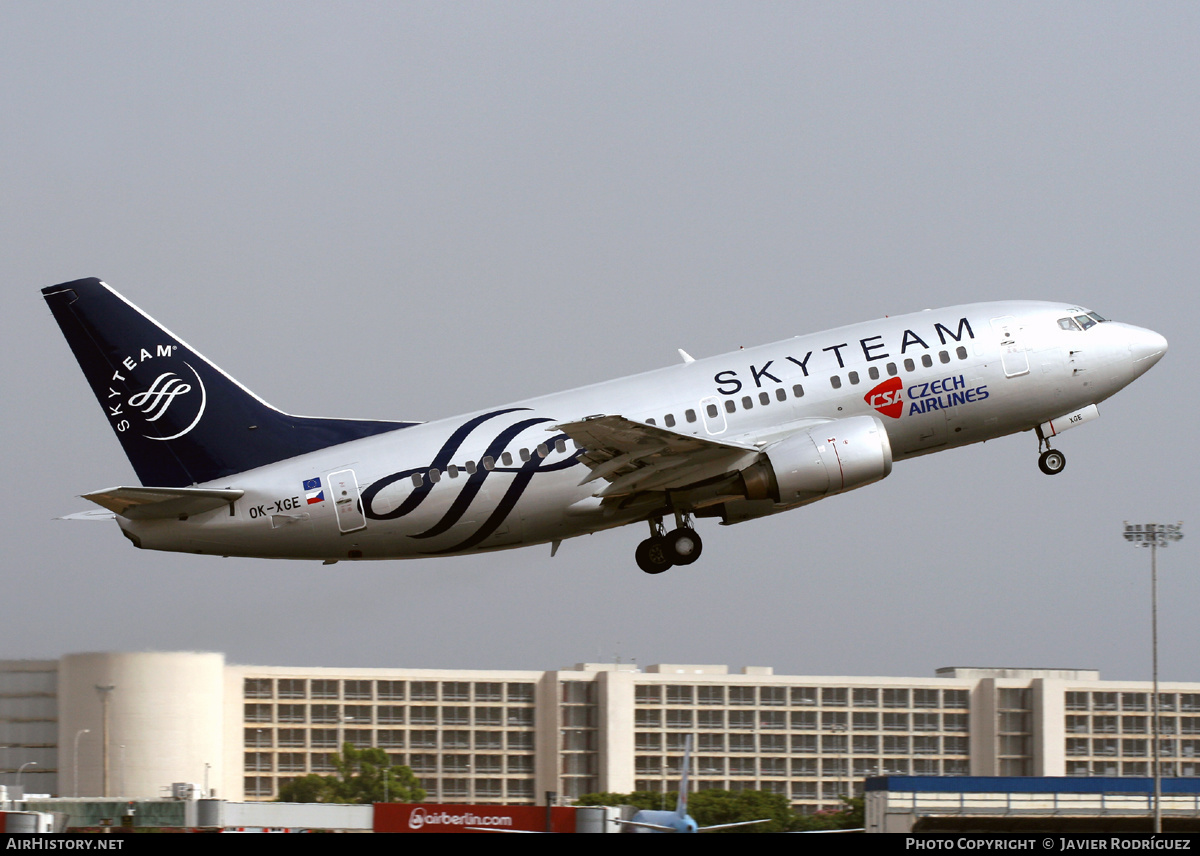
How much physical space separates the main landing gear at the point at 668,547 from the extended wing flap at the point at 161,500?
11.2 metres

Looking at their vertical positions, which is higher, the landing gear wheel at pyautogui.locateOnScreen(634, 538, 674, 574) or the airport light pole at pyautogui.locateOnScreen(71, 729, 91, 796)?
the landing gear wheel at pyautogui.locateOnScreen(634, 538, 674, 574)

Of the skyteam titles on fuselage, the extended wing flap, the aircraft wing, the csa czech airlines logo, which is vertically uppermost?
the skyteam titles on fuselage

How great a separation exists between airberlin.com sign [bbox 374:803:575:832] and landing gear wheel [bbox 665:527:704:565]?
28.1 metres

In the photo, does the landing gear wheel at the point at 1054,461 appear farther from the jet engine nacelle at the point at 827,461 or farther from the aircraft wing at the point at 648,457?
the aircraft wing at the point at 648,457

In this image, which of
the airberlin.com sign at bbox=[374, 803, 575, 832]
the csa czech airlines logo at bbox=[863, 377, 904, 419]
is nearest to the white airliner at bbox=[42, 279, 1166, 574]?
the csa czech airlines logo at bbox=[863, 377, 904, 419]

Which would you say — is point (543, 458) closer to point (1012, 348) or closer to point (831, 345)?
point (831, 345)

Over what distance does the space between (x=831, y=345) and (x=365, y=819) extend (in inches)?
1499

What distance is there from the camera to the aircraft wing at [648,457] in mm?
37625

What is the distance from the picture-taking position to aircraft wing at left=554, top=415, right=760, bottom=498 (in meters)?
37.6

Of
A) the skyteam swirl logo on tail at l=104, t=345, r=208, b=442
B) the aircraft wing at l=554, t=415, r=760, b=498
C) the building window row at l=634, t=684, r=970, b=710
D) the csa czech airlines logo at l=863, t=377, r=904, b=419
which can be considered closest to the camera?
the aircraft wing at l=554, t=415, r=760, b=498

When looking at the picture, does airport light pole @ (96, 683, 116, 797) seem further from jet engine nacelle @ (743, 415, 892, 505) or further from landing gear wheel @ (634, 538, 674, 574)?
jet engine nacelle @ (743, 415, 892, 505)

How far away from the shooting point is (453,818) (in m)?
71.3

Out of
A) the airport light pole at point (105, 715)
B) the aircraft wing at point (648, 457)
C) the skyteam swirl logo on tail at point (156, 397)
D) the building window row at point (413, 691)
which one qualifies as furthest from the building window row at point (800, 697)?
the aircraft wing at point (648, 457)

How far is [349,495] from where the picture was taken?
1555 inches
